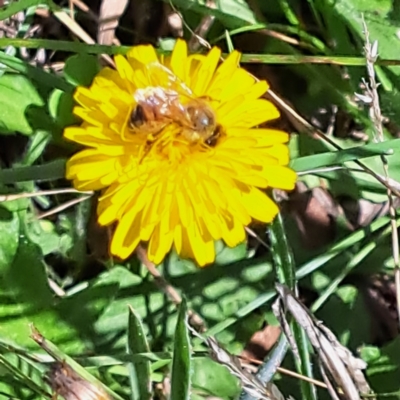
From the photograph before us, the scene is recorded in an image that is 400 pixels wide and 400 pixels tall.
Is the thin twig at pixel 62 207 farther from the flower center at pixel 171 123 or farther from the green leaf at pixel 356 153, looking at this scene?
the green leaf at pixel 356 153

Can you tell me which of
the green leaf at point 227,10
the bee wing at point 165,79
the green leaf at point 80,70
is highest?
the bee wing at point 165,79

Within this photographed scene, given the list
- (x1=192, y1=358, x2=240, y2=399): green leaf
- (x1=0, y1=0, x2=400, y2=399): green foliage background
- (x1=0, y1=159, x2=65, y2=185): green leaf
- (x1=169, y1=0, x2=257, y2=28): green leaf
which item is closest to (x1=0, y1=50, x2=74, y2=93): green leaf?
(x1=0, y1=0, x2=400, y2=399): green foliage background

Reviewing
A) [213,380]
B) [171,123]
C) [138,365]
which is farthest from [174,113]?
[213,380]

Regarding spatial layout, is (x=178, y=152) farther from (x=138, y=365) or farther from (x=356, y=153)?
(x=138, y=365)

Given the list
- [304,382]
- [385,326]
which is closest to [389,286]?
[385,326]

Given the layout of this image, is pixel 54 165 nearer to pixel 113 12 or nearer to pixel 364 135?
pixel 113 12

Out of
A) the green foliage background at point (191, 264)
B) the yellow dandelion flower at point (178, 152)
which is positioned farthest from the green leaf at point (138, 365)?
the yellow dandelion flower at point (178, 152)
